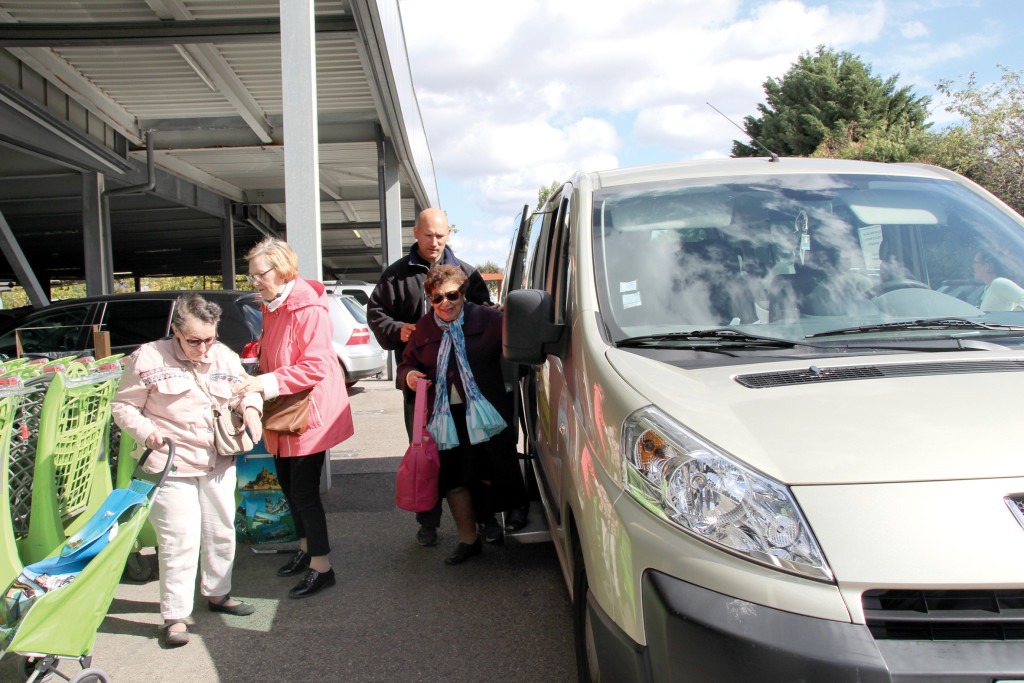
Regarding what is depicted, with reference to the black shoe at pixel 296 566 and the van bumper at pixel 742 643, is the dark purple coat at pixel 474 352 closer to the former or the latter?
the black shoe at pixel 296 566

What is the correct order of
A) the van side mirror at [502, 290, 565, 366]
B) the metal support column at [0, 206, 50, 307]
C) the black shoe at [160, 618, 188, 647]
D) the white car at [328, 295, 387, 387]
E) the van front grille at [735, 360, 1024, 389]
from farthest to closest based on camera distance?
the metal support column at [0, 206, 50, 307], the white car at [328, 295, 387, 387], the black shoe at [160, 618, 188, 647], the van side mirror at [502, 290, 565, 366], the van front grille at [735, 360, 1024, 389]

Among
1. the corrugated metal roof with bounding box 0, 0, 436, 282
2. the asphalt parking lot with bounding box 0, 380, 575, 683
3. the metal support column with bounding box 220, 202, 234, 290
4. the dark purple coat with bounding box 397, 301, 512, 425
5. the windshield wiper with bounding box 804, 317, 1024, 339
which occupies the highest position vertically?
the corrugated metal roof with bounding box 0, 0, 436, 282

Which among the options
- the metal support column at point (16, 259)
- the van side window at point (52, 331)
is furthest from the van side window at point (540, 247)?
the metal support column at point (16, 259)

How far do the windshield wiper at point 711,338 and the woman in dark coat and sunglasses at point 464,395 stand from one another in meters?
1.74

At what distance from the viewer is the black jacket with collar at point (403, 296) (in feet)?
15.6

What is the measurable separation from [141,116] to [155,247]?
65.2ft

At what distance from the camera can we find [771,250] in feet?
9.43

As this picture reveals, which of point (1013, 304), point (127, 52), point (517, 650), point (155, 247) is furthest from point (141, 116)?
point (155, 247)

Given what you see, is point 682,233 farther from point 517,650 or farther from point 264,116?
point 264,116

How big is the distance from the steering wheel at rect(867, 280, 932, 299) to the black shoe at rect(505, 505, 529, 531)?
7.18ft

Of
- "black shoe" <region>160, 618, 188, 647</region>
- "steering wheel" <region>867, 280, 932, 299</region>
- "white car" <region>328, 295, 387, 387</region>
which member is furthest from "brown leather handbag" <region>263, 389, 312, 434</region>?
"white car" <region>328, 295, 387, 387</region>

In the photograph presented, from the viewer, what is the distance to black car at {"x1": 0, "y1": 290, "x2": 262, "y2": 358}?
7773 millimetres

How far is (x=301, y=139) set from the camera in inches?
229

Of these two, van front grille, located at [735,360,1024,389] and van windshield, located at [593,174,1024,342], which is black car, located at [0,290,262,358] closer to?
van windshield, located at [593,174,1024,342]
